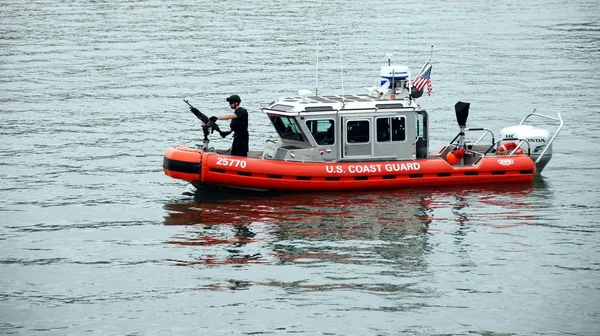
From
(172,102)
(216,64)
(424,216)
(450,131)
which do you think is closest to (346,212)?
(424,216)

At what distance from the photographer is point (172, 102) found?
123 feet

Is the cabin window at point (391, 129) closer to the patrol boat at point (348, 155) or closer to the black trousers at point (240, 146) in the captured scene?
the patrol boat at point (348, 155)

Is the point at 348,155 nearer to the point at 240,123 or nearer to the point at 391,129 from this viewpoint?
the point at 391,129

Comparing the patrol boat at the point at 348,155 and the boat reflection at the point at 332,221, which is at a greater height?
the patrol boat at the point at 348,155

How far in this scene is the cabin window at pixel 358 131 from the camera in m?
23.6

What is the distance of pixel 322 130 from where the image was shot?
933 inches

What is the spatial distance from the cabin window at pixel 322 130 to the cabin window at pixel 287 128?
0.97ft

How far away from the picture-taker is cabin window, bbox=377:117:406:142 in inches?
936

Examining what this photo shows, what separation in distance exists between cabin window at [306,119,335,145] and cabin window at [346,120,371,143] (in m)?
0.36

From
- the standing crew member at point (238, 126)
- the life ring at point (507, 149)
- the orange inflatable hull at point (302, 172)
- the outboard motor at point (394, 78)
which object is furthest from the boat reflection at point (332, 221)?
the outboard motor at point (394, 78)

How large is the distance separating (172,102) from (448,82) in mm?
10487

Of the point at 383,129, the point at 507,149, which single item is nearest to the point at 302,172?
the point at 383,129

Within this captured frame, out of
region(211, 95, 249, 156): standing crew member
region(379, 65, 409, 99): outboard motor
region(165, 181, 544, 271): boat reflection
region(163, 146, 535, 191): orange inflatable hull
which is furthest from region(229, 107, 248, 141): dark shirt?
region(379, 65, 409, 99): outboard motor

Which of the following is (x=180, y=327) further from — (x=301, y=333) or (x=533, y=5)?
(x=533, y=5)
